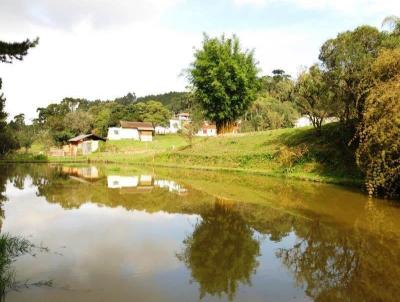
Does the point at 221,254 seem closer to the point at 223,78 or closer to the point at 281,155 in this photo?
the point at 281,155

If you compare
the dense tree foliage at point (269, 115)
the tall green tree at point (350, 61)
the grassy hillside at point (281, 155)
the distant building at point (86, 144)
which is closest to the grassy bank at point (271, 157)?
the grassy hillside at point (281, 155)

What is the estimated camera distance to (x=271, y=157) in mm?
33406

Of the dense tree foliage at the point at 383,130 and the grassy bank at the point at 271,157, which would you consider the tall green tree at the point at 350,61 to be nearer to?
the dense tree foliage at the point at 383,130

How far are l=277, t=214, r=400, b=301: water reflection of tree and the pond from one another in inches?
0.9

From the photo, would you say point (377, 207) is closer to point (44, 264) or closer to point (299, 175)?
point (299, 175)

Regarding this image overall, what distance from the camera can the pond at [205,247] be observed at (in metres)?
7.35

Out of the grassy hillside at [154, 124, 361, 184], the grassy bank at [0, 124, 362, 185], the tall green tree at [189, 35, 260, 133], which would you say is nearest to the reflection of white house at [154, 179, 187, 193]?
the grassy bank at [0, 124, 362, 185]

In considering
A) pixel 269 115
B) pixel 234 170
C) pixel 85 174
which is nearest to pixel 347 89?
pixel 234 170

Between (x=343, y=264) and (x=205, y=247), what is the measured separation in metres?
3.45

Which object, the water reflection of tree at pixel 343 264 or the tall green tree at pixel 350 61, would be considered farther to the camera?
the tall green tree at pixel 350 61

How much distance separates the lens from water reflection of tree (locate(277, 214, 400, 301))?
291 inches

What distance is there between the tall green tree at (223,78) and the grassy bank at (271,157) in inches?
166

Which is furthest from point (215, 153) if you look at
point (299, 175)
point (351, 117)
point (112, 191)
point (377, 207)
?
point (377, 207)

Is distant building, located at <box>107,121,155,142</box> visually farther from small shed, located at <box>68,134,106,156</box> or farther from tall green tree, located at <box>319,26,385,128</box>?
tall green tree, located at <box>319,26,385,128</box>
